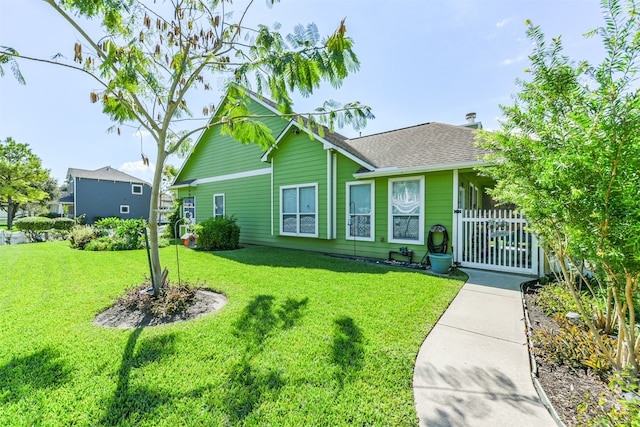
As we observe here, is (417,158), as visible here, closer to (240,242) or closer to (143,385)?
(143,385)

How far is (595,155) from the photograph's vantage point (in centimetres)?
189

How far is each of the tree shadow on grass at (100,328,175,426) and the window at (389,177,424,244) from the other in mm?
6828

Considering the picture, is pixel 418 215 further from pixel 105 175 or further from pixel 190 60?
pixel 105 175

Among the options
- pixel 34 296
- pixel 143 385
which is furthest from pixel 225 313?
pixel 34 296

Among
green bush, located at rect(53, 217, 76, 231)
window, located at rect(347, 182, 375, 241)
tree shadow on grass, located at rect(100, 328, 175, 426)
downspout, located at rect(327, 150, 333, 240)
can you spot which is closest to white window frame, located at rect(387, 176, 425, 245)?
window, located at rect(347, 182, 375, 241)

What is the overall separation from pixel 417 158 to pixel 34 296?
9707 millimetres

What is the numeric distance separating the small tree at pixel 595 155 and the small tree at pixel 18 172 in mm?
35234

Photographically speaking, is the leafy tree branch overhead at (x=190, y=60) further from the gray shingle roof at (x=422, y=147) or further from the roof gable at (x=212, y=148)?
the roof gable at (x=212, y=148)

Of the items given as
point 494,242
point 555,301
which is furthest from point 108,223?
point 555,301

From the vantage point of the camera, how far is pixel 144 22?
4047 millimetres

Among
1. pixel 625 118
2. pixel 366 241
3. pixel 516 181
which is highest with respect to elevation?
pixel 625 118

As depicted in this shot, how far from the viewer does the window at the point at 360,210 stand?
8.84 meters

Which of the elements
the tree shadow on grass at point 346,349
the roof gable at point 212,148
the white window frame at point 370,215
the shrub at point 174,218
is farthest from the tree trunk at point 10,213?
the tree shadow on grass at point 346,349

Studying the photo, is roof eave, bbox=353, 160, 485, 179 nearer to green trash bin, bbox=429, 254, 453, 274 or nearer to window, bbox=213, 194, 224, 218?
green trash bin, bbox=429, 254, 453, 274
